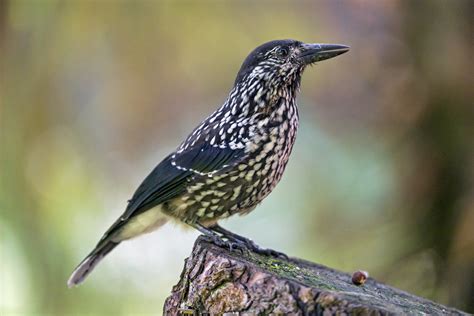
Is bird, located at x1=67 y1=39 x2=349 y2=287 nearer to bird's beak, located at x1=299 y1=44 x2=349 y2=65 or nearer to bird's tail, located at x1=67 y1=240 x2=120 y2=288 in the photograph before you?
bird's beak, located at x1=299 y1=44 x2=349 y2=65

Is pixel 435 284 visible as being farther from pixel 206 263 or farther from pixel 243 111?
pixel 206 263

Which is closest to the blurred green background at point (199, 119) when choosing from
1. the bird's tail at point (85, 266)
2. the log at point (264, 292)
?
the bird's tail at point (85, 266)

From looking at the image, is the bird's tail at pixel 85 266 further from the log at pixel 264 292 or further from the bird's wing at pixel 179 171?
the log at pixel 264 292

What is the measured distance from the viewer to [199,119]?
653 cm

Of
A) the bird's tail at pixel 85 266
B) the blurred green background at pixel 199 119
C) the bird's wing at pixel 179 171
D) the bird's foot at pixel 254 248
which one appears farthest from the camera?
the blurred green background at pixel 199 119

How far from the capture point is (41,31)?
641 cm

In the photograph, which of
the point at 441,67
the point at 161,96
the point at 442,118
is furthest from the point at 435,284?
the point at 161,96

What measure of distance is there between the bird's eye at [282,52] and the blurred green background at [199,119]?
6.75 ft

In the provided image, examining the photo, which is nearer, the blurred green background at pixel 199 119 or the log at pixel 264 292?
the log at pixel 264 292

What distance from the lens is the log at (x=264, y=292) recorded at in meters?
2.74

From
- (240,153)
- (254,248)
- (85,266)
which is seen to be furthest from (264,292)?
(85,266)

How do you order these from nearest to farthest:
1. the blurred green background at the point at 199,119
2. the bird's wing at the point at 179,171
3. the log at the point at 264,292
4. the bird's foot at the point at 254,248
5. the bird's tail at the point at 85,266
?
the log at the point at 264,292, the bird's foot at the point at 254,248, the bird's wing at the point at 179,171, the bird's tail at the point at 85,266, the blurred green background at the point at 199,119

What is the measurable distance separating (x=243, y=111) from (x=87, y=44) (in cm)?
294

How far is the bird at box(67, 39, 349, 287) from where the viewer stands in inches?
157
